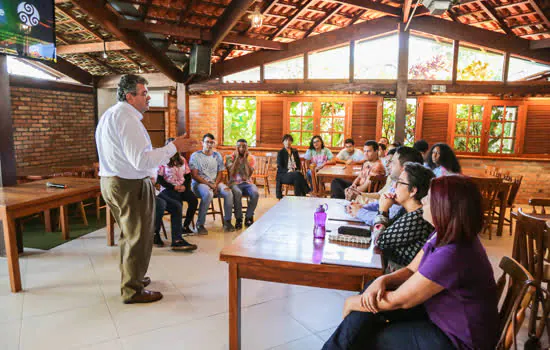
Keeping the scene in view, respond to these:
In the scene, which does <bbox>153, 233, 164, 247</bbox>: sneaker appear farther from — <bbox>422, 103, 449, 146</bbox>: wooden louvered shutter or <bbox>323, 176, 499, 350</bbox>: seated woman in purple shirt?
<bbox>422, 103, 449, 146</bbox>: wooden louvered shutter

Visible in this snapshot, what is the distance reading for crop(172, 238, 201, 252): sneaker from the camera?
4.04 m

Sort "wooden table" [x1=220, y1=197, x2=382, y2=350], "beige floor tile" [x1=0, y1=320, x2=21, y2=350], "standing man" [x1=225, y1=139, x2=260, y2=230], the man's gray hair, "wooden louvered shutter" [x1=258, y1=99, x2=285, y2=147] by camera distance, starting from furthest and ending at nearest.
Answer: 1. "wooden louvered shutter" [x1=258, y1=99, x2=285, y2=147]
2. "standing man" [x1=225, y1=139, x2=260, y2=230]
3. the man's gray hair
4. "beige floor tile" [x1=0, y1=320, x2=21, y2=350]
5. "wooden table" [x1=220, y1=197, x2=382, y2=350]

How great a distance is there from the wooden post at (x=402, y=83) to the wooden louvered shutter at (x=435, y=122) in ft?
1.82

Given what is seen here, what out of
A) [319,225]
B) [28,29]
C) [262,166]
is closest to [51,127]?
[28,29]

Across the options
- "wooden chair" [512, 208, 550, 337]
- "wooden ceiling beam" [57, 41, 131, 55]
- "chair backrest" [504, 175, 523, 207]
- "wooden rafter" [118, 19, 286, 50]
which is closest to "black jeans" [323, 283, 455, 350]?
"wooden chair" [512, 208, 550, 337]

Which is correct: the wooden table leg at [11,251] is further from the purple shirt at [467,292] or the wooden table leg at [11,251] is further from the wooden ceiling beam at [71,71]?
the wooden ceiling beam at [71,71]

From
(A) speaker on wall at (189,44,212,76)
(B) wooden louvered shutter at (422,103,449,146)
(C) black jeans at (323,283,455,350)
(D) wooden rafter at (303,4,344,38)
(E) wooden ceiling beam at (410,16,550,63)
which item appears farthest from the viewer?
(B) wooden louvered shutter at (422,103,449,146)

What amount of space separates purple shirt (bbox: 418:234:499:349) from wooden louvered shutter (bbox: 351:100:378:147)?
6570mm

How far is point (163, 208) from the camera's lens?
4.18m

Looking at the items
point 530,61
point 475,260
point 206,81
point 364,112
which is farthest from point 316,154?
point 475,260

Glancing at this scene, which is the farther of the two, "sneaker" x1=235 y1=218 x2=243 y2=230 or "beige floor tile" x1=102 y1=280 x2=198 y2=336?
"sneaker" x1=235 y1=218 x2=243 y2=230

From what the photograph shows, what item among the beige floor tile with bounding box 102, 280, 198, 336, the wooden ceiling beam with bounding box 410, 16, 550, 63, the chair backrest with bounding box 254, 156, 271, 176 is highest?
the wooden ceiling beam with bounding box 410, 16, 550, 63

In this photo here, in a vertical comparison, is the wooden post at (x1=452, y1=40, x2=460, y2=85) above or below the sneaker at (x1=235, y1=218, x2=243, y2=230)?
above

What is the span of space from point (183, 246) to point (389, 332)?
2.96 m
